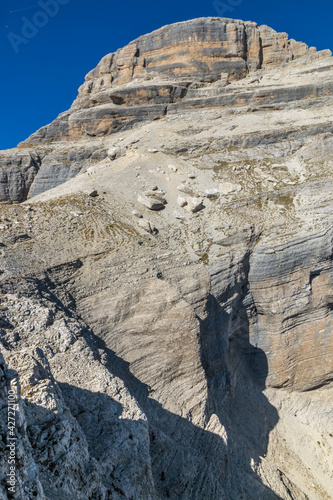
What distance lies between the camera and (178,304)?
715 inches

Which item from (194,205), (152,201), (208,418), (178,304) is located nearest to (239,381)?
(208,418)

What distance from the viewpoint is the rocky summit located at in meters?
8.68

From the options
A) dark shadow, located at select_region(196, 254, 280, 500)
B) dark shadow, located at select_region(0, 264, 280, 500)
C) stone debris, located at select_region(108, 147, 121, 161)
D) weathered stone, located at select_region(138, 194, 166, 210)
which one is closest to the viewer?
dark shadow, located at select_region(0, 264, 280, 500)

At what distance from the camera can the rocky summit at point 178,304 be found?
868 cm

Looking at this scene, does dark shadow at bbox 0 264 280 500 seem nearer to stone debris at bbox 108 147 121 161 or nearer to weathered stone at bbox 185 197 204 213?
weathered stone at bbox 185 197 204 213

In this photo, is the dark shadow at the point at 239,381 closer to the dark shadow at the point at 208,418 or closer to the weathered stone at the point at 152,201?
the dark shadow at the point at 208,418

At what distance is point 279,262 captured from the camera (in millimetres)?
23484

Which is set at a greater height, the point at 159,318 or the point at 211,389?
the point at 159,318

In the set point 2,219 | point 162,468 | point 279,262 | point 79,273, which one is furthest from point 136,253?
point 162,468

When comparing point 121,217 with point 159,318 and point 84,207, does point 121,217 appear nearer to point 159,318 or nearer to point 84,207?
point 84,207

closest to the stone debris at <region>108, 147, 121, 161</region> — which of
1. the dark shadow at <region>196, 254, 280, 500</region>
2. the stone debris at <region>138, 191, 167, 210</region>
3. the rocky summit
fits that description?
the rocky summit

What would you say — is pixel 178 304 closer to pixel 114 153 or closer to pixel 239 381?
pixel 239 381

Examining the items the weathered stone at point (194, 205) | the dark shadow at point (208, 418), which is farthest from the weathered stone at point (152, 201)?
the dark shadow at point (208, 418)

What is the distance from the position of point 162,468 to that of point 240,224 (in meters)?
18.3
